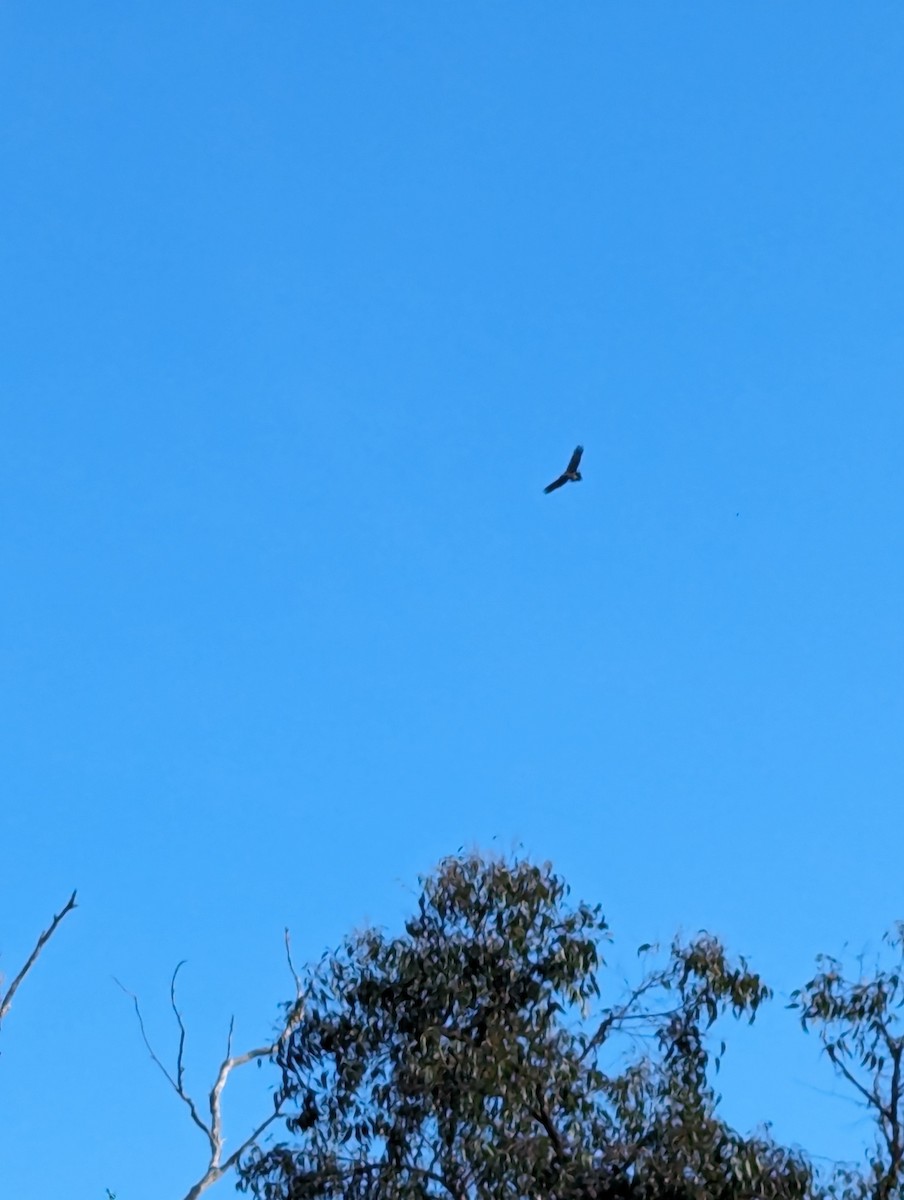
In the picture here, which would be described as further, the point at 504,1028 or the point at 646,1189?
the point at 504,1028

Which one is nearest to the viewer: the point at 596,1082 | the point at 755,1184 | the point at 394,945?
the point at 755,1184

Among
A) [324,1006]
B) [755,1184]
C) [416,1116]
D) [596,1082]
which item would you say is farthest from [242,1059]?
[755,1184]

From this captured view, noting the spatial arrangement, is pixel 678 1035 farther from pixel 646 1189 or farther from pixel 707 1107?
pixel 646 1189

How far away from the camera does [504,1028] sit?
14891 mm

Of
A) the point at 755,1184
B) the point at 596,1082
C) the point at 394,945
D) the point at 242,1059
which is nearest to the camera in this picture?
the point at 755,1184

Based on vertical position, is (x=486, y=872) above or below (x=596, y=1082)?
above

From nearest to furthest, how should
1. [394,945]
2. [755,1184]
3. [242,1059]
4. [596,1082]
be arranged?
[755,1184]
[596,1082]
[394,945]
[242,1059]

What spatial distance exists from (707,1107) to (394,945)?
293 cm

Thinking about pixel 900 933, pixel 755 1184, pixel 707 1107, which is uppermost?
pixel 900 933

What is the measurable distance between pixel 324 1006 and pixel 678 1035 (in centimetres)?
307

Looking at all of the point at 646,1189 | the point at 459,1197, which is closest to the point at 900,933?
the point at 646,1189

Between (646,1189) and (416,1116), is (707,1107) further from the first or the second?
(416,1116)

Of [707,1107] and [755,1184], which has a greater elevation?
[707,1107]

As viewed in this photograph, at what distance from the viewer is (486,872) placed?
52.0 ft
